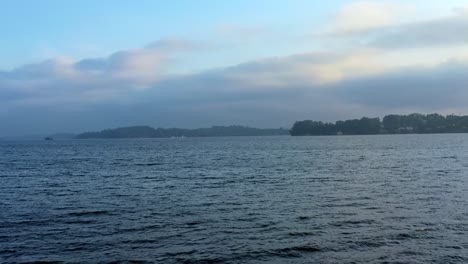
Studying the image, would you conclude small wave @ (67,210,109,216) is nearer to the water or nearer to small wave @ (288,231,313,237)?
the water

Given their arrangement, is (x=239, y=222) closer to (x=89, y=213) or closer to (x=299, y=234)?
(x=299, y=234)

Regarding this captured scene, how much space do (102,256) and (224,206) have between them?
45.3 feet

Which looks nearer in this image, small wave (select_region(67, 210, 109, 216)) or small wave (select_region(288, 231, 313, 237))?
small wave (select_region(288, 231, 313, 237))

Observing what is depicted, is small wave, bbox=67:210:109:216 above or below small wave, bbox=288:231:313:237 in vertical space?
above

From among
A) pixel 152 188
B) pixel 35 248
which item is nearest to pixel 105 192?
pixel 152 188

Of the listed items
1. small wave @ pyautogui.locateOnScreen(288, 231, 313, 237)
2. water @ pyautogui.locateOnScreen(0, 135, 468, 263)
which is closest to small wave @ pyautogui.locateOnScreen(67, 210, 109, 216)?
water @ pyautogui.locateOnScreen(0, 135, 468, 263)

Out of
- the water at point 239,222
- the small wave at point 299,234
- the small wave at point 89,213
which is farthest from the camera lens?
the small wave at point 89,213

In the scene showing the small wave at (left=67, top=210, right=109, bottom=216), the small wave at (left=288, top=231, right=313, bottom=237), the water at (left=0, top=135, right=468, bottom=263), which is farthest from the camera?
the small wave at (left=67, top=210, right=109, bottom=216)

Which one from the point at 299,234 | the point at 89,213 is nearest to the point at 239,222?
the point at 299,234

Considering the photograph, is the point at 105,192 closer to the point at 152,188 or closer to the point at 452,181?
the point at 152,188

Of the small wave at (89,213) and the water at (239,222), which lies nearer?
the water at (239,222)

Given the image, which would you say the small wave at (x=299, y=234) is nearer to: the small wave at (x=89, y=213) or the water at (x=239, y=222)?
the water at (x=239, y=222)

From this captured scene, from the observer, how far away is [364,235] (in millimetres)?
23641

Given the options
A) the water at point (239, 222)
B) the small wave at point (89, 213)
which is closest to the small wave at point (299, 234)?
the water at point (239, 222)
